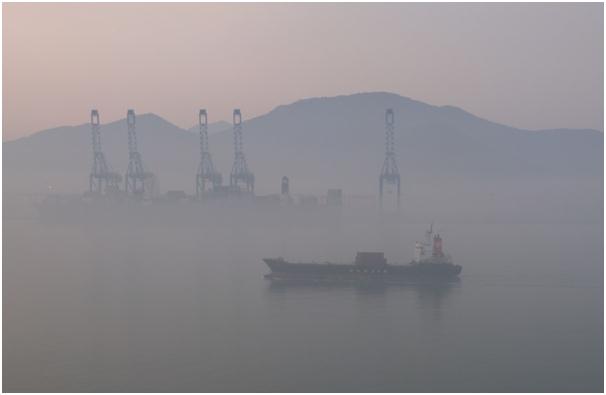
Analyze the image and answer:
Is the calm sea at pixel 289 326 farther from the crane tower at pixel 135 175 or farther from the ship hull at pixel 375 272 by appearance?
the crane tower at pixel 135 175

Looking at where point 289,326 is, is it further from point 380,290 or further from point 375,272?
point 375,272

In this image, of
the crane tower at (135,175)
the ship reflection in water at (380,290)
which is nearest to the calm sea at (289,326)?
the ship reflection in water at (380,290)

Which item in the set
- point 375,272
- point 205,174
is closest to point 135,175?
point 205,174

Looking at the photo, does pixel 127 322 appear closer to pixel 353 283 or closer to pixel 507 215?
pixel 353 283

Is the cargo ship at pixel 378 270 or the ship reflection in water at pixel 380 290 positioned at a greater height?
the cargo ship at pixel 378 270

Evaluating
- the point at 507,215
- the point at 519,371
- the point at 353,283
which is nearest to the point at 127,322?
the point at 353,283

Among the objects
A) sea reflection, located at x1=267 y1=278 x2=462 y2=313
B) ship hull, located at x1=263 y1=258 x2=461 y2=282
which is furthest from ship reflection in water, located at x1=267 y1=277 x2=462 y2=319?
ship hull, located at x1=263 y1=258 x2=461 y2=282

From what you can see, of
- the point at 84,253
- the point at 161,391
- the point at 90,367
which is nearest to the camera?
the point at 161,391
